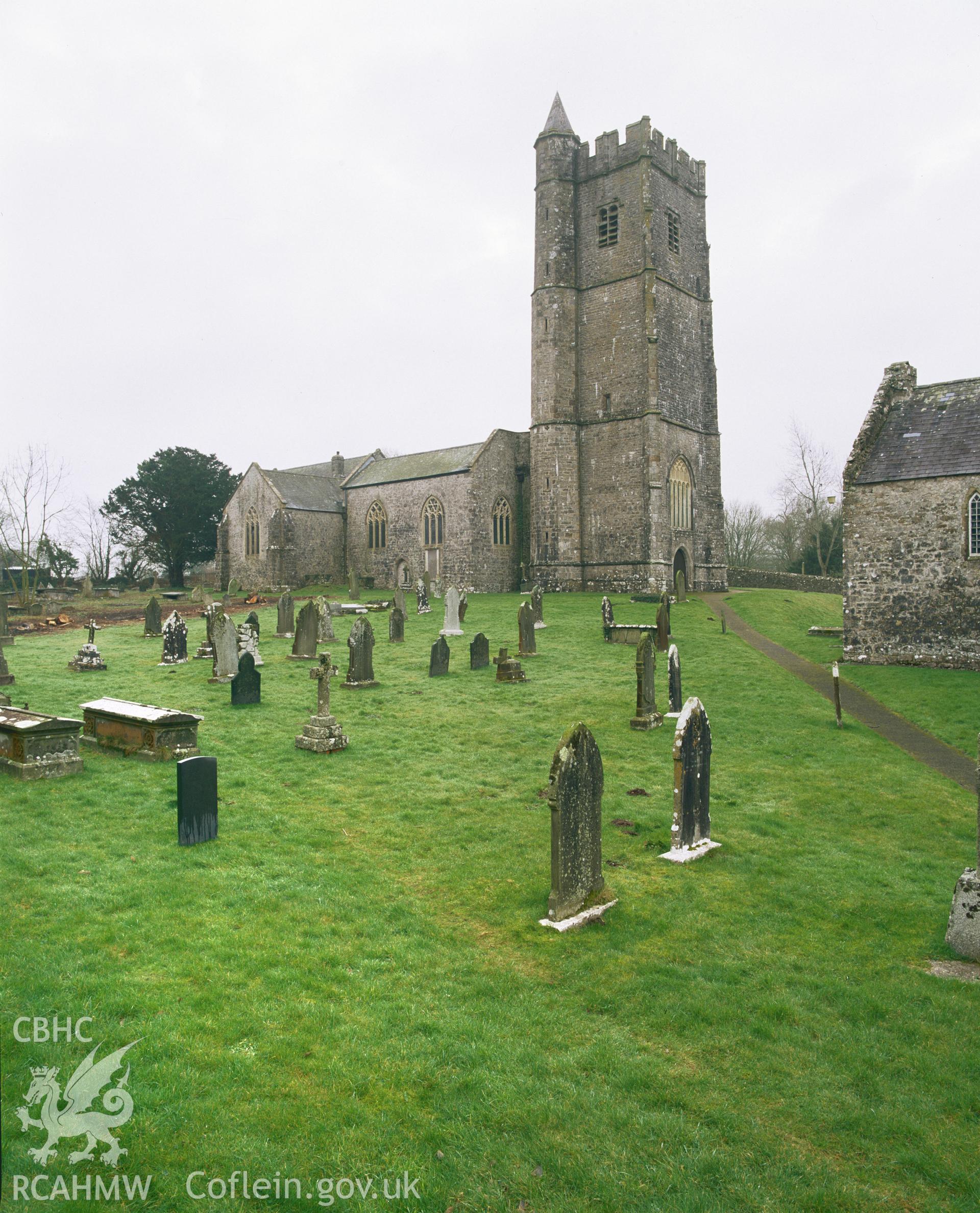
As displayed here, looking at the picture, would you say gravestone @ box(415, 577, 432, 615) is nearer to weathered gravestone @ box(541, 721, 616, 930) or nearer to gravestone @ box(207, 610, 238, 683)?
gravestone @ box(207, 610, 238, 683)

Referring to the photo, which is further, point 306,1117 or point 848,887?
point 848,887

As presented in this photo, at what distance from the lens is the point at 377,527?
43469 mm

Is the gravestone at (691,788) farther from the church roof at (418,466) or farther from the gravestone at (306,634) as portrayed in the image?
the church roof at (418,466)

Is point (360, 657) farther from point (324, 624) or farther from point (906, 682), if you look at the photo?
point (906, 682)

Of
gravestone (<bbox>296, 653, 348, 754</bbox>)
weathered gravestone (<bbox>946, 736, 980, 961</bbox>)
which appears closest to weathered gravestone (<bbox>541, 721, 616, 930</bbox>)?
weathered gravestone (<bbox>946, 736, 980, 961</bbox>)

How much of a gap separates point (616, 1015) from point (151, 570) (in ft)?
173

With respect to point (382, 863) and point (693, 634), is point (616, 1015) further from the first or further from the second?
point (693, 634)

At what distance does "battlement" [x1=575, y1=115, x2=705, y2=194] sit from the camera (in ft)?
118

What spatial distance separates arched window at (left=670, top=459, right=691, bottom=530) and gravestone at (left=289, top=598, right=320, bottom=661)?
23.4 meters

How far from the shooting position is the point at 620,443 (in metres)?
→ 36.6

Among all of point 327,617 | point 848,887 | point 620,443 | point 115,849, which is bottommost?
point 848,887

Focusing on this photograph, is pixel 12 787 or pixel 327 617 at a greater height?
pixel 327 617

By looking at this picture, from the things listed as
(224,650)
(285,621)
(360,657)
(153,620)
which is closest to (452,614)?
(285,621)

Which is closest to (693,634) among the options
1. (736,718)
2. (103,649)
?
(736,718)
